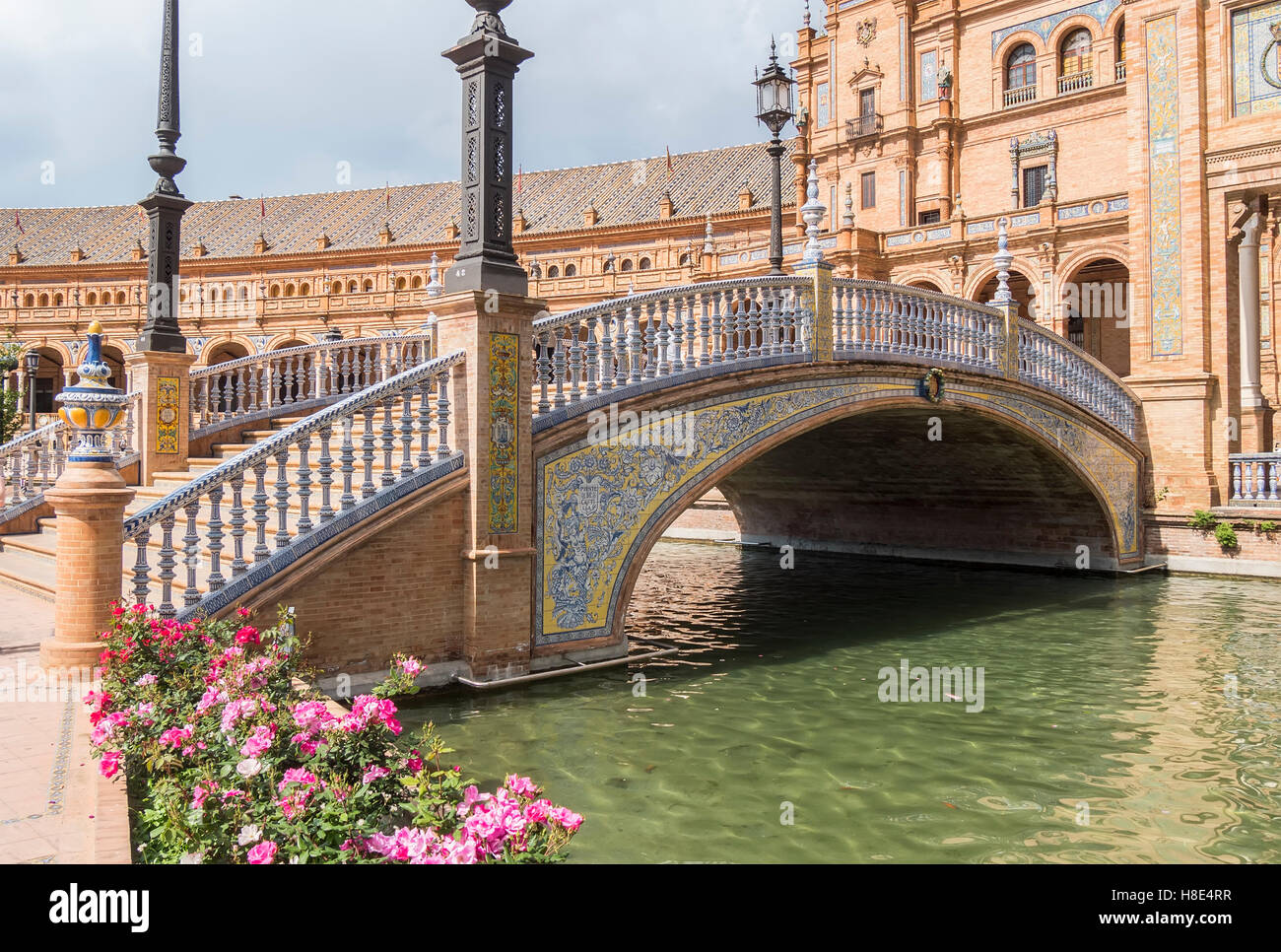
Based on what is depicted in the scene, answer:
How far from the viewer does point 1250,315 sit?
2228 centimetres

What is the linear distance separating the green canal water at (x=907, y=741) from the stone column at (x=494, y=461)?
658mm

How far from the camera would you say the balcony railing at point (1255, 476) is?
19.0 m

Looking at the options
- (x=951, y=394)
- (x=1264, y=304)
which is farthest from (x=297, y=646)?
(x=1264, y=304)

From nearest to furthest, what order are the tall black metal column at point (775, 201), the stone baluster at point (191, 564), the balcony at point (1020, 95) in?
the stone baluster at point (191, 564) < the tall black metal column at point (775, 201) < the balcony at point (1020, 95)

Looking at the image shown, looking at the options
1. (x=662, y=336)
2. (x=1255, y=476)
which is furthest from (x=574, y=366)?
(x=1255, y=476)

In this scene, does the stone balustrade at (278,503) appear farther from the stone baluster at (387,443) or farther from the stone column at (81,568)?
the stone column at (81,568)

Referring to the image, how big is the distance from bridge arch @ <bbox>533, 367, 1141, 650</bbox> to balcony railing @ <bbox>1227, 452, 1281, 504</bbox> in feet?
Result: 30.0

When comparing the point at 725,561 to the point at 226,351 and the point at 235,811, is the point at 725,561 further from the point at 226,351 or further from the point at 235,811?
the point at 226,351

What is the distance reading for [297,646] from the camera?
22.6 feet

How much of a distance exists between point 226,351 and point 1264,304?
50.8 meters

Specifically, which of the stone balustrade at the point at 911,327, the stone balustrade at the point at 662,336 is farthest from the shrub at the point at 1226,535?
the stone balustrade at the point at 662,336

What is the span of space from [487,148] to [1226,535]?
629 inches

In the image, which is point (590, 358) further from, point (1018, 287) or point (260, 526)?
point (1018, 287)

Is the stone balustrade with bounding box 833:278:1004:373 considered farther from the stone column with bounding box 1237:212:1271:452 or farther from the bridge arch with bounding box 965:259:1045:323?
the bridge arch with bounding box 965:259:1045:323
